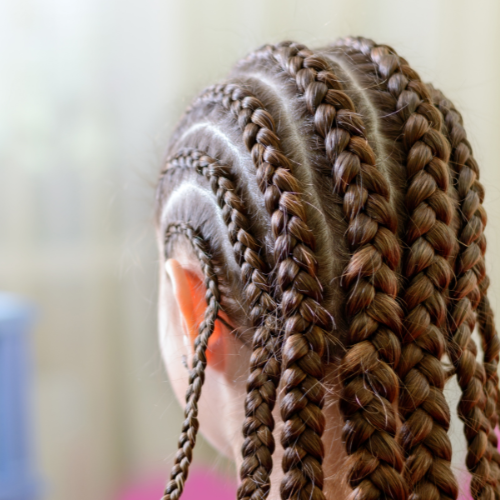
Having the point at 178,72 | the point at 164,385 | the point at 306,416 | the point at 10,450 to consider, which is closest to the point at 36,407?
the point at 10,450

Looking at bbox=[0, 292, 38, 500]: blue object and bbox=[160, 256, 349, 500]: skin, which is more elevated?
bbox=[160, 256, 349, 500]: skin

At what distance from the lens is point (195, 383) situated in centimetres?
57

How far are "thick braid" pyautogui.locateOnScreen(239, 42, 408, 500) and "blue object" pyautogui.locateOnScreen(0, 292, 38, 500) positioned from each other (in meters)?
1.11

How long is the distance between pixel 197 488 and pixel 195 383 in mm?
1002

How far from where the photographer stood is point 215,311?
57 cm

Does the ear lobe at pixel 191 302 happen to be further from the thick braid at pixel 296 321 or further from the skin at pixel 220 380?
the thick braid at pixel 296 321

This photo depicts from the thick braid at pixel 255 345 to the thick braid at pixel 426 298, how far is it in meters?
0.12

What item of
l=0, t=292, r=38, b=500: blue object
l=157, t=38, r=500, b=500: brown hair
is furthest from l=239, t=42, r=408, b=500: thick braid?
l=0, t=292, r=38, b=500: blue object

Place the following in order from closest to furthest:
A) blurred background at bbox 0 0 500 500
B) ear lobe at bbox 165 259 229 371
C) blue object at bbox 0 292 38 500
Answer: ear lobe at bbox 165 259 229 371 < blue object at bbox 0 292 38 500 < blurred background at bbox 0 0 500 500

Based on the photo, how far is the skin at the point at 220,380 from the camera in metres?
0.56

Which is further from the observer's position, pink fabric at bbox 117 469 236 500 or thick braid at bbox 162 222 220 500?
pink fabric at bbox 117 469 236 500

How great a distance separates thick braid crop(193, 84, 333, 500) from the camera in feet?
1.55

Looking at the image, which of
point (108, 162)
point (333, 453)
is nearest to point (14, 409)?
point (108, 162)

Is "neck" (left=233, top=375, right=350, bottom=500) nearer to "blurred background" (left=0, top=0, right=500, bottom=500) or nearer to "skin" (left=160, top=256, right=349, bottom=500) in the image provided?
"skin" (left=160, top=256, right=349, bottom=500)
